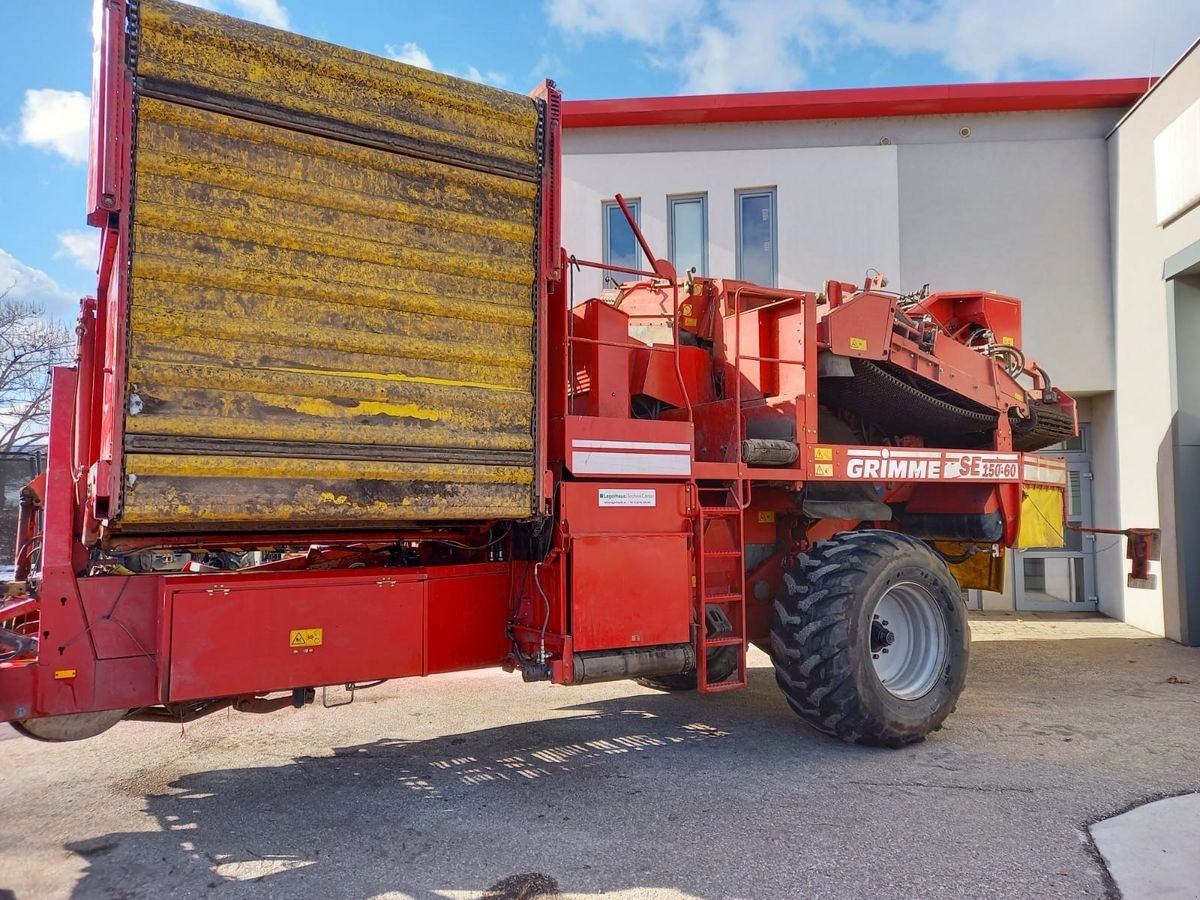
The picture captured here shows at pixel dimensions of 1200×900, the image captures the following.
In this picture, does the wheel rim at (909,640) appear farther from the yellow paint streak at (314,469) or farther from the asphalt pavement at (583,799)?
the yellow paint streak at (314,469)

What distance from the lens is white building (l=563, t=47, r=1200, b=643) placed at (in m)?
11.5

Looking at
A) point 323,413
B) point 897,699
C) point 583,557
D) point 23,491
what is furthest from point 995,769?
point 23,491

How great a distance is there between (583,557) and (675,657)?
0.87 m

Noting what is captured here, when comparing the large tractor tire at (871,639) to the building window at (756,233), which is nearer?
the large tractor tire at (871,639)

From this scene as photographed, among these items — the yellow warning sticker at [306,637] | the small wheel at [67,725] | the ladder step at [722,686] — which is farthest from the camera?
the ladder step at [722,686]

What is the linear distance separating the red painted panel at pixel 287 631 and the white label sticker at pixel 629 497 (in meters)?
1.10

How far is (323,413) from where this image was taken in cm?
407

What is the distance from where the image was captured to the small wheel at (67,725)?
3.98 m

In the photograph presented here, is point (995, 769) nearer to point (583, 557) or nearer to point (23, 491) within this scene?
point (583, 557)

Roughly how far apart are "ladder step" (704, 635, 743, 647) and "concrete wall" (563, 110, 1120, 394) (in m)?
7.78

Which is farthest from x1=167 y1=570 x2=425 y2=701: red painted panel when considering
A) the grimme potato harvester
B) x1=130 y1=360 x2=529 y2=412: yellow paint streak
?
x1=130 y1=360 x2=529 y2=412: yellow paint streak

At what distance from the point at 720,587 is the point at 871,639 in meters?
1.11

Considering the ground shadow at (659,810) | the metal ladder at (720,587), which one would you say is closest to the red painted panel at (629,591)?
the metal ladder at (720,587)

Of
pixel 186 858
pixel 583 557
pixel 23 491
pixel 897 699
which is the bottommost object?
pixel 186 858
